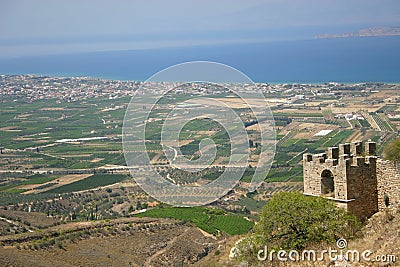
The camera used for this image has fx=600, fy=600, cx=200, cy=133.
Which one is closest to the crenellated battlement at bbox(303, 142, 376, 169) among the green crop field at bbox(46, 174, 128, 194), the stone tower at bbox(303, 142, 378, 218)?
the stone tower at bbox(303, 142, 378, 218)

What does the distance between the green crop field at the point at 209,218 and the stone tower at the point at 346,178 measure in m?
13.0

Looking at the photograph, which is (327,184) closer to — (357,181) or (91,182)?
(357,181)

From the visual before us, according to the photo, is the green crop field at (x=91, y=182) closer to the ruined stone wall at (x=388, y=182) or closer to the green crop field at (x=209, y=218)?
the green crop field at (x=209, y=218)

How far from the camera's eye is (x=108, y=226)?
2370cm

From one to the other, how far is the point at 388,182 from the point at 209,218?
1708 centimetres

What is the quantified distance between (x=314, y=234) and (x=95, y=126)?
203 feet

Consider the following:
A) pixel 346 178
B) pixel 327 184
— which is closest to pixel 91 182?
pixel 327 184

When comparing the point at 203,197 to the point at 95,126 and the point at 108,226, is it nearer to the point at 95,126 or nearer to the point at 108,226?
the point at 108,226

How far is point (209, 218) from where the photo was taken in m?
26.7

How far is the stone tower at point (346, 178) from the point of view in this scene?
9961 millimetres

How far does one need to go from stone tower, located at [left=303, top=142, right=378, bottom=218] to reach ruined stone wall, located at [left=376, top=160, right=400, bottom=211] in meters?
0.08

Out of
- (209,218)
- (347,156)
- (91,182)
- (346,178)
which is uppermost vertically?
(347,156)

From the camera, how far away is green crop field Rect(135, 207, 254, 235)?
2430 cm

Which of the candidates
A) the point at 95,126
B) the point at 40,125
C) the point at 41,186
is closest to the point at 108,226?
the point at 41,186
